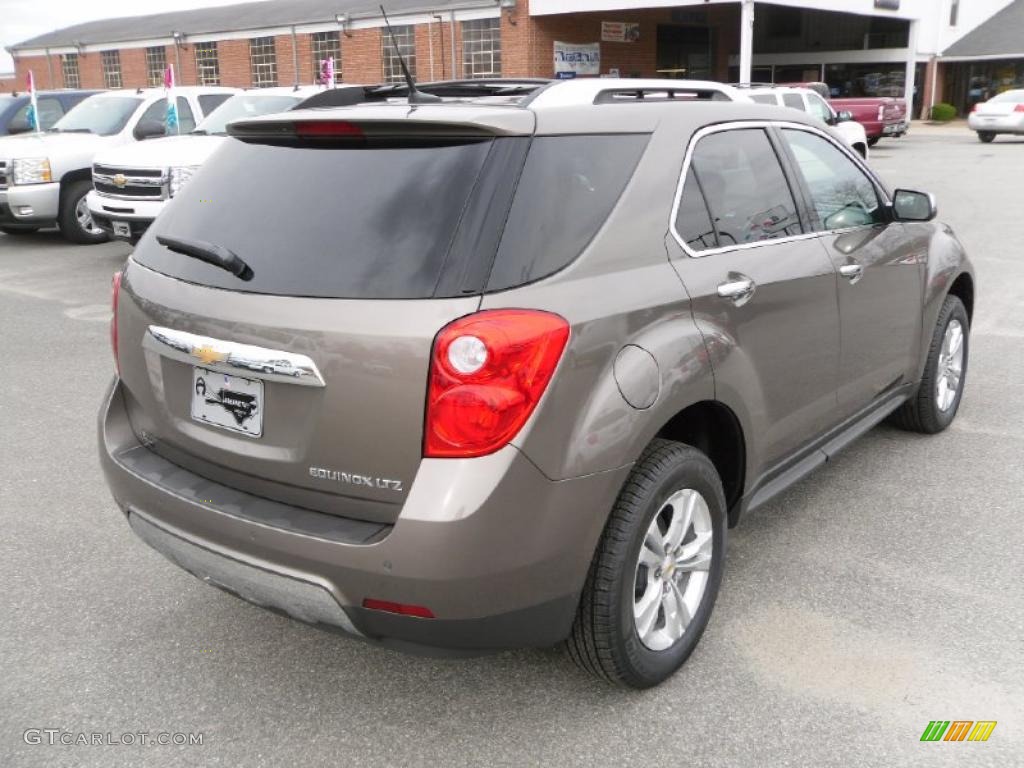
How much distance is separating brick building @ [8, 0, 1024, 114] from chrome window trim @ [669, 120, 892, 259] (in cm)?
2253

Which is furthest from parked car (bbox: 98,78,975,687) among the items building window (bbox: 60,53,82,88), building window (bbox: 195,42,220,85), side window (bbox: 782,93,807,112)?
building window (bbox: 60,53,82,88)

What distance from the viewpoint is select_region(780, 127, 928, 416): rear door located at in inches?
152

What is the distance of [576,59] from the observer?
30922mm

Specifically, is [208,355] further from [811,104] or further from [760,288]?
[811,104]

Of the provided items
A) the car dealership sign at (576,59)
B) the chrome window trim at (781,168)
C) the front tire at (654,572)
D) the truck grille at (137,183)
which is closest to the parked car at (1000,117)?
the car dealership sign at (576,59)

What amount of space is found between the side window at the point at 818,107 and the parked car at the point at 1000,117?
38.8 feet

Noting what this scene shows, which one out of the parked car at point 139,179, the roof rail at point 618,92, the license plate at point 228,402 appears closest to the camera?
the license plate at point 228,402

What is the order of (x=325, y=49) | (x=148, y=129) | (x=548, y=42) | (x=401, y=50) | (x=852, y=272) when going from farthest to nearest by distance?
1. (x=325, y=49)
2. (x=401, y=50)
3. (x=548, y=42)
4. (x=148, y=129)
5. (x=852, y=272)

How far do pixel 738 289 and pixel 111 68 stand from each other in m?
47.4

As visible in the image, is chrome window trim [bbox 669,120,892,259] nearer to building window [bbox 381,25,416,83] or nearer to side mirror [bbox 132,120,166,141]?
side mirror [bbox 132,120,166,141]

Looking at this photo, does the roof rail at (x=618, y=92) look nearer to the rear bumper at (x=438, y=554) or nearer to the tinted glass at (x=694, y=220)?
the tinted glass at (x=694, y=220)

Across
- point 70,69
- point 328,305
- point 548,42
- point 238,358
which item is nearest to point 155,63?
point 70,69

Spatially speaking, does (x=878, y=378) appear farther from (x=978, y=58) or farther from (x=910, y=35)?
(x=978, y=58)

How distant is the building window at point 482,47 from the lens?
3030cm
